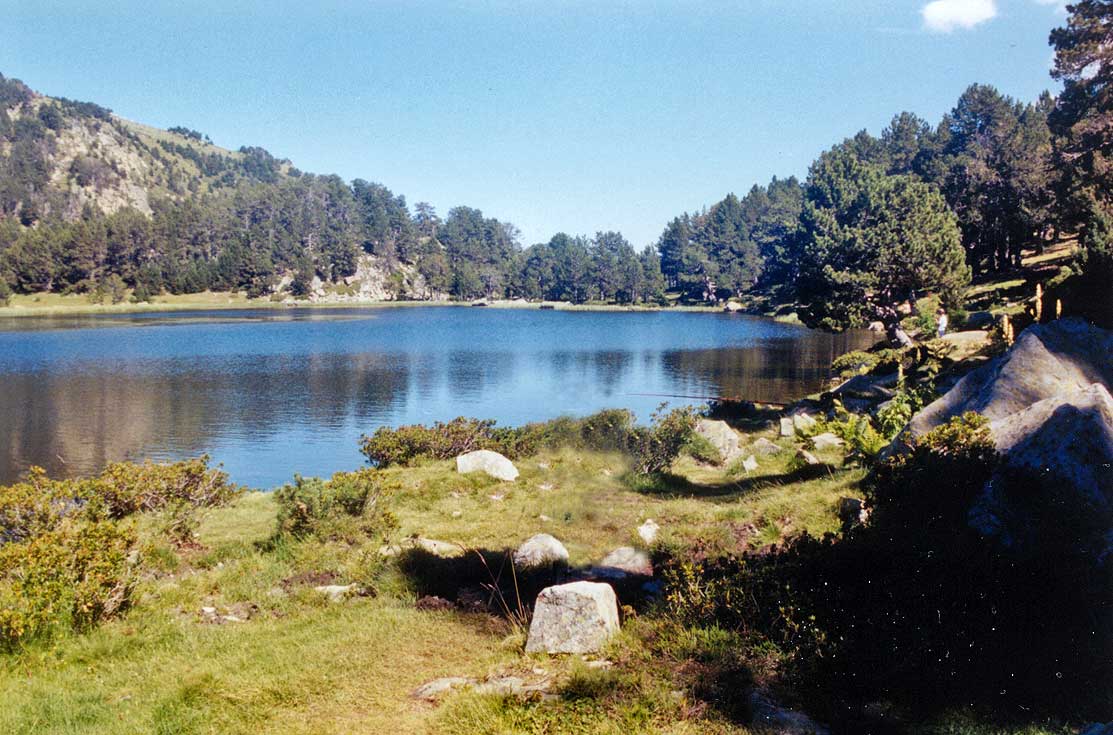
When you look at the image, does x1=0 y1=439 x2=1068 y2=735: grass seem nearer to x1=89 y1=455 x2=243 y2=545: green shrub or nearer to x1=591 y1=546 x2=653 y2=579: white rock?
x1=591 y1=546 x2=653 y2=579: white rock

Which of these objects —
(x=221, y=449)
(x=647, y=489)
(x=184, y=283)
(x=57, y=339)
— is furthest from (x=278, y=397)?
(x=184, y=283)

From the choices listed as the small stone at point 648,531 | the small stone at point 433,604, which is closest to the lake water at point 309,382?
the small stone at point 648,531

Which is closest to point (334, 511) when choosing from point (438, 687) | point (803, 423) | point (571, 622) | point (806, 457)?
point (438, 687)

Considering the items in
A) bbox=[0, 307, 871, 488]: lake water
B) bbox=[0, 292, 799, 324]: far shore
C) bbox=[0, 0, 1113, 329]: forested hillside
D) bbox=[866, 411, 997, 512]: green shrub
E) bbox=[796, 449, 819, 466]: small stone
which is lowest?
bbox=[0, 307, 871, 488]: lake water

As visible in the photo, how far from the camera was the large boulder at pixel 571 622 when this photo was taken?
6.90 meters

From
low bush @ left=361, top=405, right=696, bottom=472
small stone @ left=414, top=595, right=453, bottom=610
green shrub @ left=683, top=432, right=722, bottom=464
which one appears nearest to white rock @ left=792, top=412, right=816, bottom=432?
green shrub @ left=683, top=432, right=722, bottom=464

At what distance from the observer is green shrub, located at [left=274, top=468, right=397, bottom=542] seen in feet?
39.0

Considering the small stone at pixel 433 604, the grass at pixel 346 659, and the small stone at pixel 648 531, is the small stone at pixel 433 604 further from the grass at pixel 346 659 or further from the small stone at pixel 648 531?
the small stone at pixel 648 531

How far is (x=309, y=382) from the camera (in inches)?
1902

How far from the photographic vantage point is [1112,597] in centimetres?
591

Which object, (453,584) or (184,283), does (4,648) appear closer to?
(453,584)

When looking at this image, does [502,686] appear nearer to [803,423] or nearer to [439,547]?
[439,547]

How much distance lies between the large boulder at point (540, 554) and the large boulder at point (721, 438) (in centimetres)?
1068

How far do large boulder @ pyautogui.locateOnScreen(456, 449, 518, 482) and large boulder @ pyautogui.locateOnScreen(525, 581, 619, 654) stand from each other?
9.66 m
